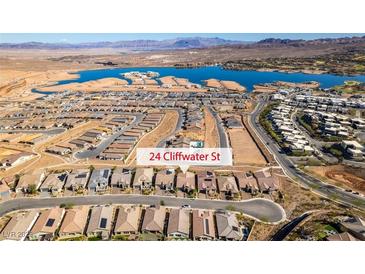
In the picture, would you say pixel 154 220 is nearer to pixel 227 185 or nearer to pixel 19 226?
pixel 227 185

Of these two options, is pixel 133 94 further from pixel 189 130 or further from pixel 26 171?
pixel 26 171

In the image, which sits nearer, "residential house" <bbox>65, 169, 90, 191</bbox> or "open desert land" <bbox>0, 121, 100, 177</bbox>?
"residential house" <bbox>65, 169, 90, 191</bbox>

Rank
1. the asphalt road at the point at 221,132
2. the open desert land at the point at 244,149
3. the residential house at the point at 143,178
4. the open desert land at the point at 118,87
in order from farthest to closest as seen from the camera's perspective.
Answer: the open desert land at the point at 118,87 → the asphalt road at the point at 221,132 → the open desert land at the point at 244,149 → the residential house at the point at 143,178

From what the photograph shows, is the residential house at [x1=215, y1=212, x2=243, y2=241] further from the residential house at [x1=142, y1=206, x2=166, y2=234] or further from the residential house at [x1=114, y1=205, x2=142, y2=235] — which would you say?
the residential house at [x1=114, y1=205, x2=142, y2=235]

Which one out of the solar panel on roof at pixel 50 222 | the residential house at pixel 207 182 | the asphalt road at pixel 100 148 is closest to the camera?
the solar panel on roof at pixel 50 222

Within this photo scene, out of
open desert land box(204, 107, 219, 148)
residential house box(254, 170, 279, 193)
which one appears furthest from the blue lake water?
residential house box(254, 170, 279, 193)

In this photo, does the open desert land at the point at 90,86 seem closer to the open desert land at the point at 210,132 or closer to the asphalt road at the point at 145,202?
the open desert land at the point at 210,132

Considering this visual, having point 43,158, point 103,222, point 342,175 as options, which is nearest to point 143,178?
point 103,222

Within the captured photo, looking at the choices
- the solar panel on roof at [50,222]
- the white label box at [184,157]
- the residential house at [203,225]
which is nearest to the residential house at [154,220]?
the residential house at [203,225]
